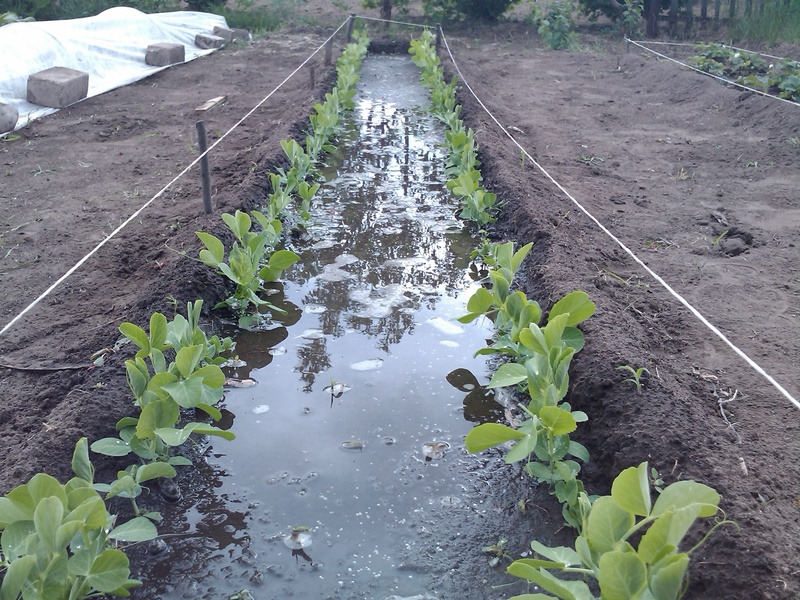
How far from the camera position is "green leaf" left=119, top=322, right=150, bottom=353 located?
2641 mm

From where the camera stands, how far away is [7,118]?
7.34m

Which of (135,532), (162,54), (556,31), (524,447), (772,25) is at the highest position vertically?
(772,25)

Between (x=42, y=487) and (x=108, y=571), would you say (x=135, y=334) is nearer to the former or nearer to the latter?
(x=42, y=487)

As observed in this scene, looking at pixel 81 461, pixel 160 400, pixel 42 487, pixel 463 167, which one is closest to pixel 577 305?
pixel 160 400

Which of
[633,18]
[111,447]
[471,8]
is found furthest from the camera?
[471,8]

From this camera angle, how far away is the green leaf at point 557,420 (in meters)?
2.30

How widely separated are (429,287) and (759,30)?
12.6 m

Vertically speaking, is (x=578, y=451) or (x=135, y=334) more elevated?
(x=135, y=334)

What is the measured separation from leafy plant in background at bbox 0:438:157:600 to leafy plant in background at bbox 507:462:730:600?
3.42 ft

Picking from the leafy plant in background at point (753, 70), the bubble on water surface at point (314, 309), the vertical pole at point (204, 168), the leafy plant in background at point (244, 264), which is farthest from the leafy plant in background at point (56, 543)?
the leafy plant in background at point (753, 70)

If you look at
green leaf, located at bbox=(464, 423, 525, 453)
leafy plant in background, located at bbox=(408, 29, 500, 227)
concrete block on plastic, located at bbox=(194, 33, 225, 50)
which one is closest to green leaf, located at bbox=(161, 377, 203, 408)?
green leaf, located at bbox=(464, 423, 525, 453)

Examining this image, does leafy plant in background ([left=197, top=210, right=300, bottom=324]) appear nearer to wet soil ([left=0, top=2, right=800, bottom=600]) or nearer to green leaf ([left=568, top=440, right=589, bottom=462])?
wet soil ([left=0, top=2, right=800, bottom=600])

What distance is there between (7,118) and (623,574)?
25.4 ft

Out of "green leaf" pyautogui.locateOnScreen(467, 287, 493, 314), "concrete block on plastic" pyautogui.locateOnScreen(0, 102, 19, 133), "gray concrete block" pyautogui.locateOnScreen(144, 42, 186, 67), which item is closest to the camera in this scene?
"green leaf" pyautogui.locateOnScreen(467, 287, 493, 314)
